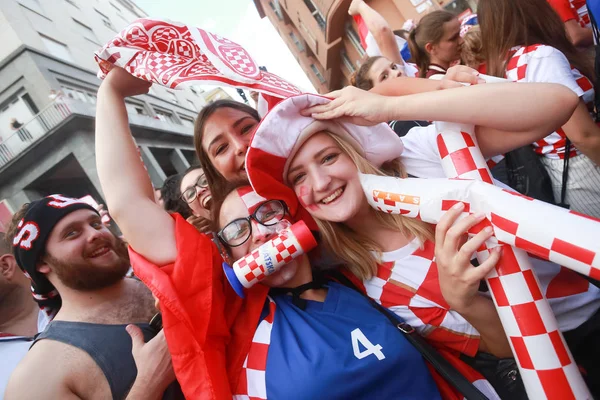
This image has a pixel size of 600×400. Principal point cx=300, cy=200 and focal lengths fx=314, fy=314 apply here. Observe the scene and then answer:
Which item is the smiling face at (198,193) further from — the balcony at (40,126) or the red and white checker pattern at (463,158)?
the balcony at (40,126)

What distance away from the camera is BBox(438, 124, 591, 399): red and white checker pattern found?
950 mm

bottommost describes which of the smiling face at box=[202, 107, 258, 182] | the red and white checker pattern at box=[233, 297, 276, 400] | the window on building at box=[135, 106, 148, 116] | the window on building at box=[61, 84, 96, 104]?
the red and white checker pattern at box=[233, 297, 276, 400]

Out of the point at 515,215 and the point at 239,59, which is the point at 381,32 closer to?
the point at 239,59

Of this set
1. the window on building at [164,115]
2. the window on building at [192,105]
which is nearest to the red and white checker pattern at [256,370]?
the window on building at [164,115]

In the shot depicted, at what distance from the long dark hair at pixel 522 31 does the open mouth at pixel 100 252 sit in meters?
2.99

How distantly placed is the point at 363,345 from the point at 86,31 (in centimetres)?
2724

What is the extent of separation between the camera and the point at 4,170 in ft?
41.8

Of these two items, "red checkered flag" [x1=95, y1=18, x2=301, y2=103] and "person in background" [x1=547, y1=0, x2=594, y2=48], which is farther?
"person in background" [x1=547, y1=0, x2=594, y2=48]

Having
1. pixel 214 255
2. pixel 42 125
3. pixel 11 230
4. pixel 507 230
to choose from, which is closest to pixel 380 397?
pixel 507 230

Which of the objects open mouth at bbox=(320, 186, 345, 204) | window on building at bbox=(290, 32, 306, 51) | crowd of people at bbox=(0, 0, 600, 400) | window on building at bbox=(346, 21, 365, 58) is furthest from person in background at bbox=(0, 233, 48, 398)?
window on building at bbox=(290, 32, 306, 51)

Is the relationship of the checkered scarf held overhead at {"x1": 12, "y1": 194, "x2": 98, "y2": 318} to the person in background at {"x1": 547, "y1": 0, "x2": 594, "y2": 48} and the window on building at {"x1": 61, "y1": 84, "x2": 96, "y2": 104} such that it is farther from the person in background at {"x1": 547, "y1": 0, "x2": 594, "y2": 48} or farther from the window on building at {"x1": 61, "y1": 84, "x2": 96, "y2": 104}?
the window on building at {"x1": 61, "y1": 84, "x2": 96, "y2": 104}

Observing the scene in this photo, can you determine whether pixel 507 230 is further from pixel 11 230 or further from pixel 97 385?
pixel 11 230

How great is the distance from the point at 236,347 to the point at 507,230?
3.89 ft

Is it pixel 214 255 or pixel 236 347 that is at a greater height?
pixel 214 255
